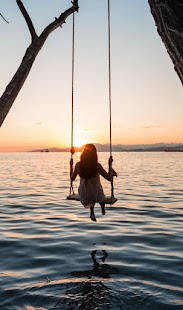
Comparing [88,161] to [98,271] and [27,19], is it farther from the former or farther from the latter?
[27,19]

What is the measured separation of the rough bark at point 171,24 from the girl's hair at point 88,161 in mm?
5848

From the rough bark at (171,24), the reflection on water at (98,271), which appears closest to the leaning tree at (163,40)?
the rough bark at (171,24)

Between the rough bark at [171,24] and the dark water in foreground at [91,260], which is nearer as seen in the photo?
the rough bark at [171,24]

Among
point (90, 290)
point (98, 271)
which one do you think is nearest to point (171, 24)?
point (90, 290)

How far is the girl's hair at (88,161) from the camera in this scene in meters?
8.66

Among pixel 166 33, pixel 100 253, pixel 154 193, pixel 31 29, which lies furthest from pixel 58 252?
pixel 154 193

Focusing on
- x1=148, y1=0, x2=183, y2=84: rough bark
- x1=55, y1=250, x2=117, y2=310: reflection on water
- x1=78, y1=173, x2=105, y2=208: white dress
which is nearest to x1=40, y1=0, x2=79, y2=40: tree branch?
x1=148, y1=0, x2=183, y2=84: rough bark

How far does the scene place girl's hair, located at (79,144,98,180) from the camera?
28.4 ft

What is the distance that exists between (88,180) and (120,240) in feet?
12.2

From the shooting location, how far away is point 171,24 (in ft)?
8.57

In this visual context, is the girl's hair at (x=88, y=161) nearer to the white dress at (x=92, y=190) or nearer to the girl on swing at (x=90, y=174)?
the girl on swing at (x=90, y=174)

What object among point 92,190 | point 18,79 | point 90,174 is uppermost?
point 18,79

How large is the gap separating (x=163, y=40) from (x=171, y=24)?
0.25 metres

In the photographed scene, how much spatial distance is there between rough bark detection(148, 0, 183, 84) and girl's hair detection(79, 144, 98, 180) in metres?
5.85
